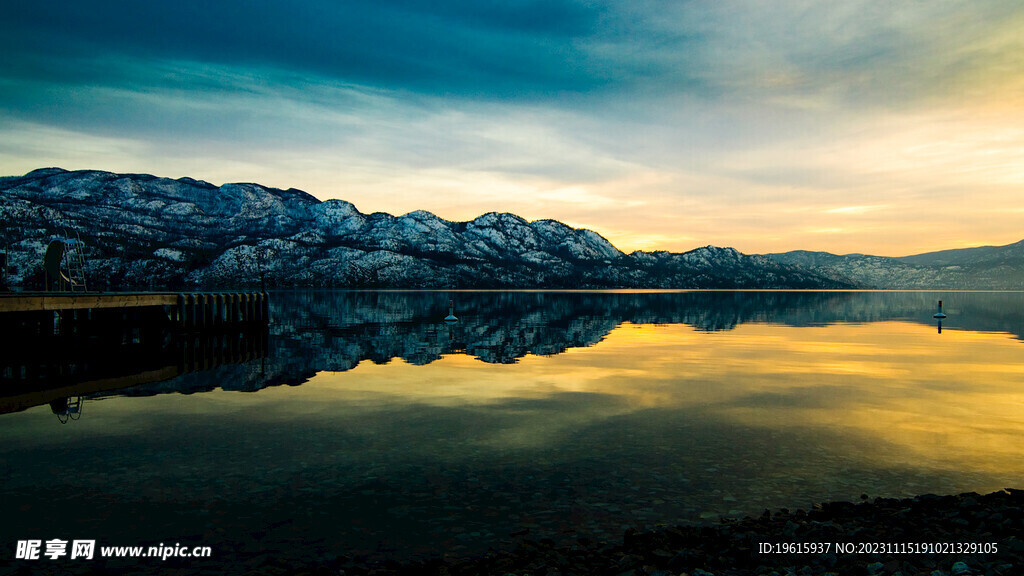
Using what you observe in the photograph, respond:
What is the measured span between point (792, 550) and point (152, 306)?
64055mm

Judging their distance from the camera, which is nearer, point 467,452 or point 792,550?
point 792,550

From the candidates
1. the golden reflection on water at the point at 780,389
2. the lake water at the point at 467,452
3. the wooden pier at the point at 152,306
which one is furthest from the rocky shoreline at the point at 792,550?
the wooden pier at the point at 152,306

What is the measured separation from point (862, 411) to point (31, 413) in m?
33.3

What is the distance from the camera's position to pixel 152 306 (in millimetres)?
58562

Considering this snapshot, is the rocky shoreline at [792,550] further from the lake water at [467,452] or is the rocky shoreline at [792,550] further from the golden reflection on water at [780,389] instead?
the golden reflection on water at [780,389]

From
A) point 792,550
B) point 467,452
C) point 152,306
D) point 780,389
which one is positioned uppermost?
point 152,306

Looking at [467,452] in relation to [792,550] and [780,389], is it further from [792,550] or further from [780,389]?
[780,389]

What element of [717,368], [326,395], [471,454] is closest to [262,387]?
[326,395]

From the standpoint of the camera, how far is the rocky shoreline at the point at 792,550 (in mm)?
9680

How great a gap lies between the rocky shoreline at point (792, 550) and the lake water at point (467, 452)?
781 millimetres

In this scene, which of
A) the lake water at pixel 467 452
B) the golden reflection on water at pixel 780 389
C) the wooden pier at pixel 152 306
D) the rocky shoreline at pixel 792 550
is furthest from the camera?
the wooden pier at pixel 152 306

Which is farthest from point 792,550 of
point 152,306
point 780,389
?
point 152,306

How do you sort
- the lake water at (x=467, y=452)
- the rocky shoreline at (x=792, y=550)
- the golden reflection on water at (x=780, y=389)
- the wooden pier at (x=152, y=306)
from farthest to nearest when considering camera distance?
1. the wooden pier at (x=152, y=306)
2. the golden reflection on water at (x=780, y=389)
3. the lake water at (x=467, y=452)
4. the rocky shoreline at (x=792, y=550)

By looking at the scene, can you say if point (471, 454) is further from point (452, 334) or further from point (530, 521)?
point (452, 334)
